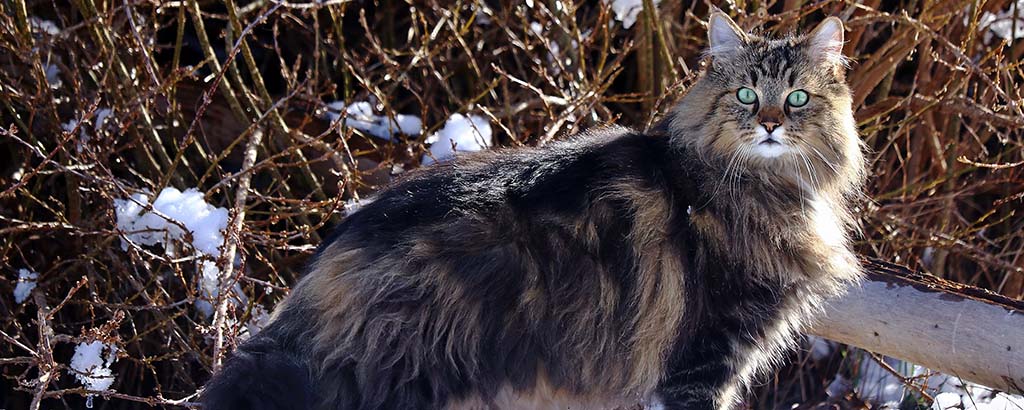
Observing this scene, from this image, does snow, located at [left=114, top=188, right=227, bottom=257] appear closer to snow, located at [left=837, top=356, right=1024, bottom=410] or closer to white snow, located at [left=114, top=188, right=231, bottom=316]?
white snow, located at [left=114, top=188, right=231, bottom=316]

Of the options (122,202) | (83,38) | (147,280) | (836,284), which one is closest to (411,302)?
(836,284)

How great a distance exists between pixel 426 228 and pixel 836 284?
131 centimetres

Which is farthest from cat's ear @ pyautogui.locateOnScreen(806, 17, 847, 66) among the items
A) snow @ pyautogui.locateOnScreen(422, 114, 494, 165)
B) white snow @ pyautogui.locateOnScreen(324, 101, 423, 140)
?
white snow @ pyautogui.locateOnScreen(324, 101, 423, 140)

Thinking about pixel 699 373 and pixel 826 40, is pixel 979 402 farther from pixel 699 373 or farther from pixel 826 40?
pixel 826 40

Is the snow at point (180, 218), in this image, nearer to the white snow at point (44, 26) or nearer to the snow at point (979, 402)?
the white snow at point (44, 26)

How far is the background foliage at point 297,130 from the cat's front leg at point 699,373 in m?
1.47

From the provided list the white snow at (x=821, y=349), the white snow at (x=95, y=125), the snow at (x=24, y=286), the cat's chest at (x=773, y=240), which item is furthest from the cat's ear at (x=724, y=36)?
the snow at (x=24, y=286)

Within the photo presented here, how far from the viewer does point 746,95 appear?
2.83 metres

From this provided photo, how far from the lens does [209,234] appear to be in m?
3.66

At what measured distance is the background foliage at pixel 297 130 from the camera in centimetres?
394

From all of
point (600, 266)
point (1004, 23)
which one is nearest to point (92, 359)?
point (600, 266)

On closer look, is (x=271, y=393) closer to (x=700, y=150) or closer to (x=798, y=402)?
(x=700, y=150)

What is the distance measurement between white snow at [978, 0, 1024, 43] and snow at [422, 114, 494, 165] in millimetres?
2399

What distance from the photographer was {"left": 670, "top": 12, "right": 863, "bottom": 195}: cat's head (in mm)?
2795
